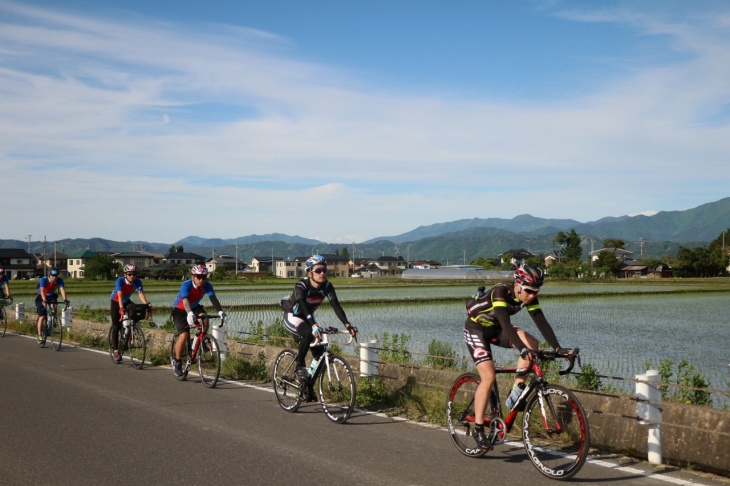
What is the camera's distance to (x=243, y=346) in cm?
1315

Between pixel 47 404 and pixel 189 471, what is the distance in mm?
4375

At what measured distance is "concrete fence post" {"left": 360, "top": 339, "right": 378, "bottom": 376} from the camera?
1014cm

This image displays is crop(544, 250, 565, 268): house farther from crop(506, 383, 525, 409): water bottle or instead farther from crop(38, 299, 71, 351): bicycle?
crop(506, 383, 525, 409): water bottle

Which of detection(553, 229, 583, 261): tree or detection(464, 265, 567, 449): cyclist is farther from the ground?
detection(553, 229, 583, 261): tree

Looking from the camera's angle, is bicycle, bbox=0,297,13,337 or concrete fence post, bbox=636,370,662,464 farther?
bicycle, bbox=0,297,13,337

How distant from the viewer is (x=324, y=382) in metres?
9.13

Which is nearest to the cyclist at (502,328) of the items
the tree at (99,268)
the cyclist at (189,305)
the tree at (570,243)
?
the cyclist at (189,305)

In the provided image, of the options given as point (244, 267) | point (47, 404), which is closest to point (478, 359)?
point (47, 404)

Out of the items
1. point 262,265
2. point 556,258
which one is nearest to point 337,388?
point 262,265

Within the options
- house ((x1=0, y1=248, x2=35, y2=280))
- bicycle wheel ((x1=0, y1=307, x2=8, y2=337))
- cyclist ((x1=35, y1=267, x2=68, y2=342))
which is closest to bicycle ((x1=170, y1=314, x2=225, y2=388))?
cyclist ((x1=35, y1=267, x2=68, y2=342))

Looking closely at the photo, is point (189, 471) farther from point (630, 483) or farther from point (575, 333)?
point (575, 333)

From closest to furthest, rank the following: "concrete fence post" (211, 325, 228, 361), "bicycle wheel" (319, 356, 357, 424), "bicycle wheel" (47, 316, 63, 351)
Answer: "bicycle wheel" (319, 356, 357, 424)
"concrete fence post" (211, 325, 228, 361)
"bicycle wheel" (47, 316, 63, 351)

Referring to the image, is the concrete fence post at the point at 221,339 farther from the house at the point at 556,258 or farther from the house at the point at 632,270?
the house at the point at 556,258

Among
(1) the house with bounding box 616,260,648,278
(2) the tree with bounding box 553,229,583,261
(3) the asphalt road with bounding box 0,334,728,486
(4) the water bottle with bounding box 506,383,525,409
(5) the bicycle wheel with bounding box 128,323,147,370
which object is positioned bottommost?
(1) the house with bounding box 616,260,648,278
